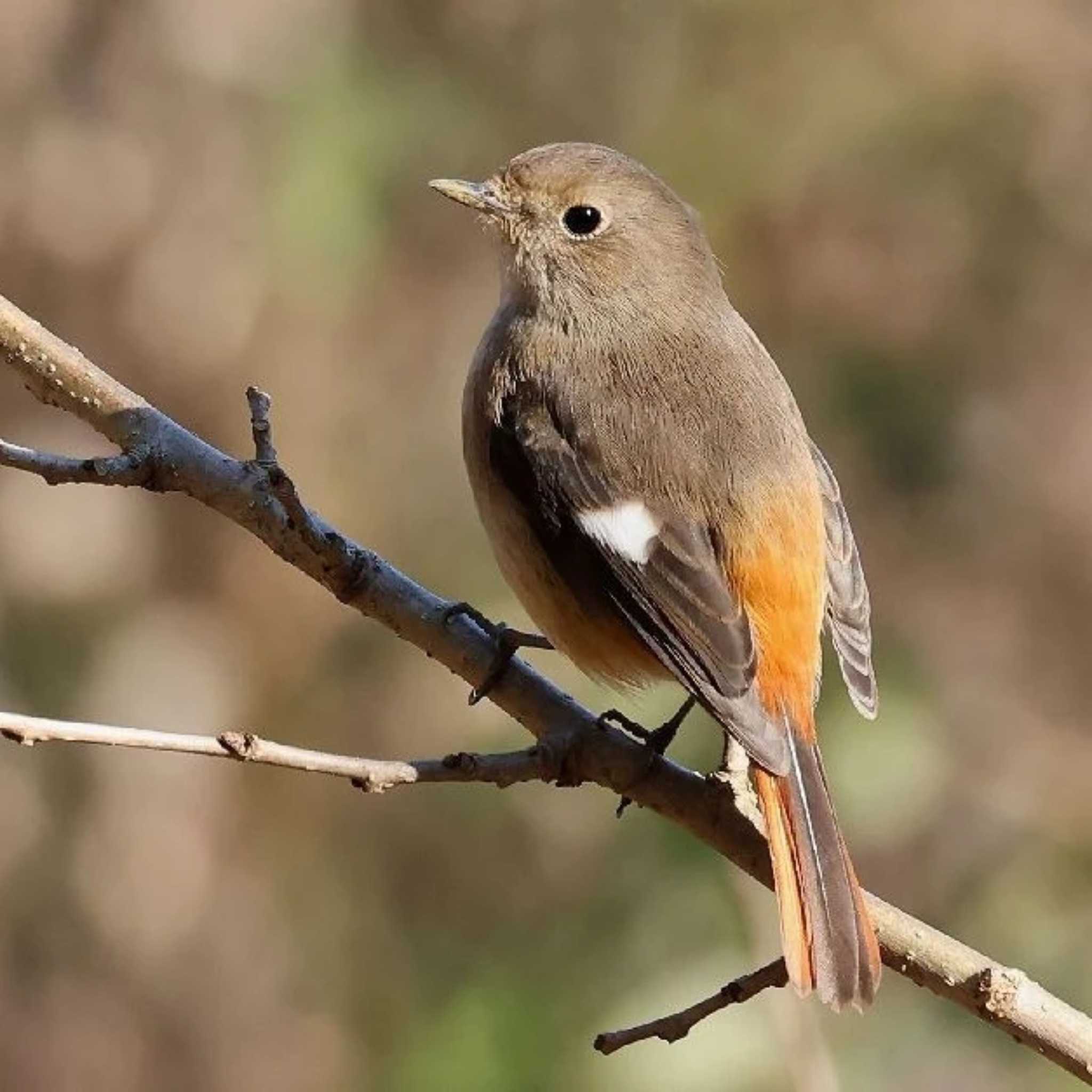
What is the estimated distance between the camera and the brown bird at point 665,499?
9.98 feet

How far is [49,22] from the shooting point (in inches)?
217

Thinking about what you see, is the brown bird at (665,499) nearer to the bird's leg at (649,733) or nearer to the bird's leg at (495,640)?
the bird's leg at (649,733)

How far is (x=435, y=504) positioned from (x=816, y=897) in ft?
8.84

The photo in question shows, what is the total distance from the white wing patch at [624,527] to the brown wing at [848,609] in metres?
0.38

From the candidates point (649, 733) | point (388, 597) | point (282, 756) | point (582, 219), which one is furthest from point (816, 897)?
point (582, 219)

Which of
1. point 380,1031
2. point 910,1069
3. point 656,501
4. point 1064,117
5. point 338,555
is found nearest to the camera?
point 338,555

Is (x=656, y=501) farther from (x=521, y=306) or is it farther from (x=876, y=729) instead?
(x=876, y=729)

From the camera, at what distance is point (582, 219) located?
4023mm

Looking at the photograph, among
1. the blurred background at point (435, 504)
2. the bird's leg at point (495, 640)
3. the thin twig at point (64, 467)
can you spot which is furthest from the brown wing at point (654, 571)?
the blurred background at point (435, 504)

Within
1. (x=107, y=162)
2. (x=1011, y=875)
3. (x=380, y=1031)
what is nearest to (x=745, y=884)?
(x=1011, y=875)

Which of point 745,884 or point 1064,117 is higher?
point 1064,117

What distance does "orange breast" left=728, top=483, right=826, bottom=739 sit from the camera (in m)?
3.25

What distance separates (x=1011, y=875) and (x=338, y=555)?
221cm

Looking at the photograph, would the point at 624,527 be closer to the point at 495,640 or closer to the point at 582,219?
the point at 495,640
